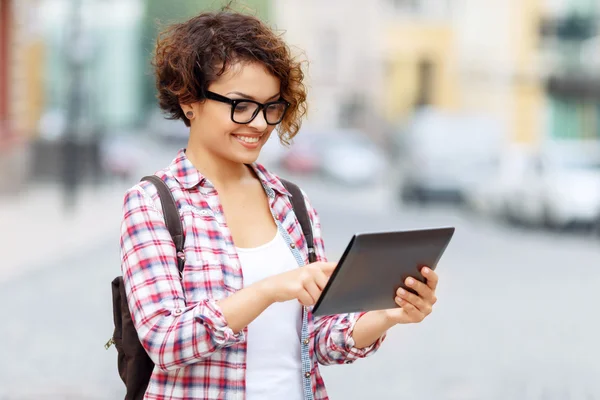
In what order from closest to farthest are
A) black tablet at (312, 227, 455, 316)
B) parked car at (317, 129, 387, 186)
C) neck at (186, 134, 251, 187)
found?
black tablet at (312, 227, 455, 316) → neck at (186, 134, 251, 187) → parked car at (317, 129, 387, 186)

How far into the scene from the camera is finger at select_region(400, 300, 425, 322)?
2189 mm

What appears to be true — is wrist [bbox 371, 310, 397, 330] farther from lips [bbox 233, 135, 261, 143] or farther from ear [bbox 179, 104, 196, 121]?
ear [bbox 179, 104, 196, 121]

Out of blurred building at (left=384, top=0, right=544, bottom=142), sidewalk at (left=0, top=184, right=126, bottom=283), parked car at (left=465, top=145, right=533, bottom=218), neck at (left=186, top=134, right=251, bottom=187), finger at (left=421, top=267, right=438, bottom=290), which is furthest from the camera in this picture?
blurred building at (left=384, top=0, right=544, bottom=142)

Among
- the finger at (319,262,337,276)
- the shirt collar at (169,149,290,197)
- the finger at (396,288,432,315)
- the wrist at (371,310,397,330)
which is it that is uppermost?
the shirt collar at (169,149,290,197)

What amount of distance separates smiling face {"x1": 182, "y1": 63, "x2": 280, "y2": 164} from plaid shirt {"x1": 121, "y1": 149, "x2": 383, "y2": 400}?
75 mm

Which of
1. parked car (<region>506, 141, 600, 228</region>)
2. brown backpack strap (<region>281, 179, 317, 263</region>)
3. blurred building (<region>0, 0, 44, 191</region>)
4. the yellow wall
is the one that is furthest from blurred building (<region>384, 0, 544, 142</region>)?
brown backpack strap (<region>281, 179, 317, 263</region>)

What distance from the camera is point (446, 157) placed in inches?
977

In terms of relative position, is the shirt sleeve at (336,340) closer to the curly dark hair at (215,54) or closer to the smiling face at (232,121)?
the smiling face at (232,121)

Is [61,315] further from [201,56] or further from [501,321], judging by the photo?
[201,56]

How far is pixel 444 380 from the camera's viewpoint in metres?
6.78

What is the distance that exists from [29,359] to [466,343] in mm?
3108

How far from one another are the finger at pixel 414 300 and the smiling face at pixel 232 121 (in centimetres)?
43

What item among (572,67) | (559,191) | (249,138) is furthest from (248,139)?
(572,67)

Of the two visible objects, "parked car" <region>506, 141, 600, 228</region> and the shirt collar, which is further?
"parked car" <region>506, 141, 600, 228</region>
